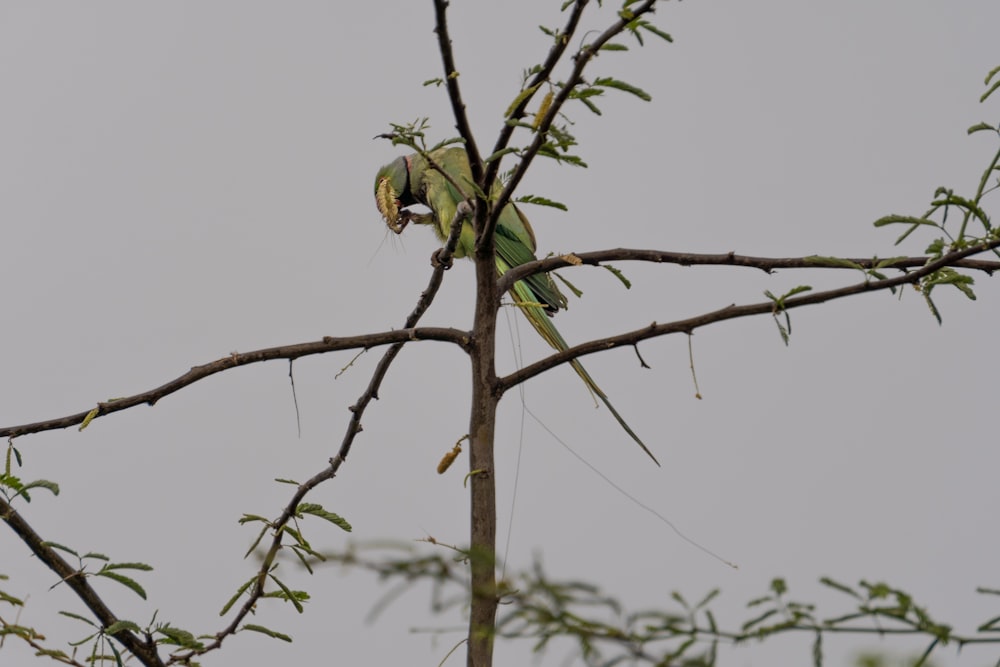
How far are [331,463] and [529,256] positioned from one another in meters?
2.06

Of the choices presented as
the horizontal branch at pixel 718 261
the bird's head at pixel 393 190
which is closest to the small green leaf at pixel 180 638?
the horizontal branch at pixel 718 261

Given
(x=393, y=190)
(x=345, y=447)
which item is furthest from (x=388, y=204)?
(x=345, y=447)

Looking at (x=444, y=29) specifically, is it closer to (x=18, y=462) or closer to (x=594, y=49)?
(x=594, y=49)

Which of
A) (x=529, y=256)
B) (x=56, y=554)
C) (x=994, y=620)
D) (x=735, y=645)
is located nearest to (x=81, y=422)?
(x=56, y=554)

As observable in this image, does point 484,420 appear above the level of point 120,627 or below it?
above

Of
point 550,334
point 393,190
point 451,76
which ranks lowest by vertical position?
point 451,76

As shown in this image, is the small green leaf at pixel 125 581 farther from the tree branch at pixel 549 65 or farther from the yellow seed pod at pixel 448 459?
the tree branch at pixel 549 65

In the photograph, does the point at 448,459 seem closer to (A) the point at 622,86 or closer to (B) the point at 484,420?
(B) the point at 484,420

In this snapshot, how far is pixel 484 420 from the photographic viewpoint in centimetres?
204

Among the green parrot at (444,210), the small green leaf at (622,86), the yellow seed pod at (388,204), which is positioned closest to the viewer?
the small green leaf at (622,86)

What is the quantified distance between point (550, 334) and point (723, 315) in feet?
5.20

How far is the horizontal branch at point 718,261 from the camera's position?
191 cm

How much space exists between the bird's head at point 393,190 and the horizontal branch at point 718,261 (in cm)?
228

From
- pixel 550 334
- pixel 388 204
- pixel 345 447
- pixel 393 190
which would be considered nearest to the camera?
pixel 345 447
